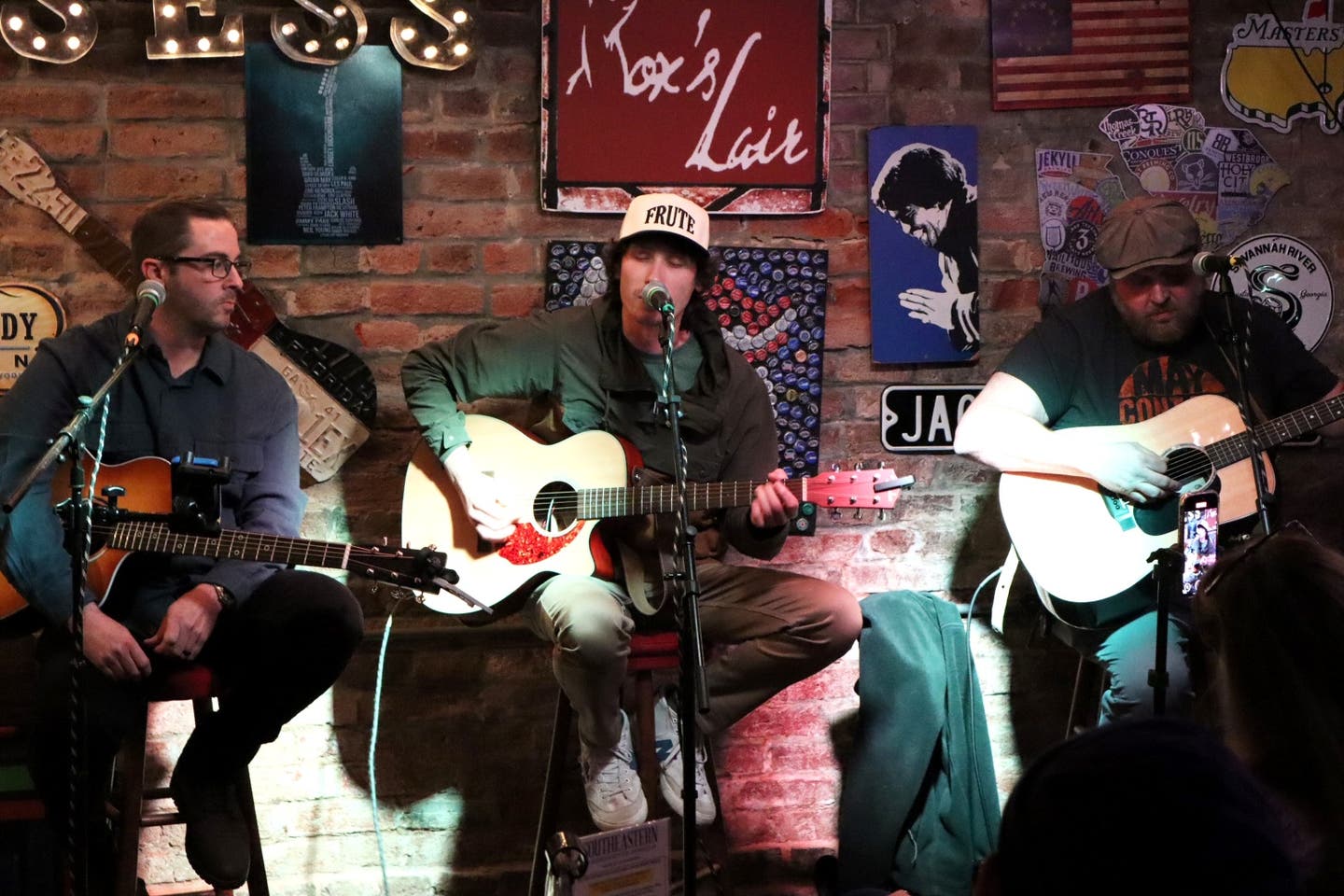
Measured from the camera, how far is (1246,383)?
3.22m

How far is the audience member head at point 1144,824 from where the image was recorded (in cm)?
93

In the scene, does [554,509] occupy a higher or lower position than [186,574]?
higher

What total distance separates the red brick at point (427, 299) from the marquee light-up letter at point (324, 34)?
628 millimetres

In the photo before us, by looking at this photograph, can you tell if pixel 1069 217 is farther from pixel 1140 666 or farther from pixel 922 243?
pixel 1140 666

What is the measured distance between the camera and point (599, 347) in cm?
340

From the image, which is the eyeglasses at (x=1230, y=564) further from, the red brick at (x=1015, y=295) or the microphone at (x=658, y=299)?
the red brick at (x=1015, y=295)

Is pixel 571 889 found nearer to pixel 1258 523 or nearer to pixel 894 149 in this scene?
pixel 1258 523

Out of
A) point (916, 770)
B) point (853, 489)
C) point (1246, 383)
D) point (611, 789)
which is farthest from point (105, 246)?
point (1246, 383)

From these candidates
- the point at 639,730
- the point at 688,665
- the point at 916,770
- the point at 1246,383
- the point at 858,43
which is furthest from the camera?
the point at 858,43

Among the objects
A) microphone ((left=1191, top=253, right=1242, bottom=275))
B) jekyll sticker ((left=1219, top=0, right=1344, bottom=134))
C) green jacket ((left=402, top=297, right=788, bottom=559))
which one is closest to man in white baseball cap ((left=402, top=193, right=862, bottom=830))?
green jacket ((left=402, top=297, right=788, bottom=559))

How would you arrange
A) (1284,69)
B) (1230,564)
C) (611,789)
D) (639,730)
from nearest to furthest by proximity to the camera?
(1230,564) → (611,789) → (639,730) → (1284,69)

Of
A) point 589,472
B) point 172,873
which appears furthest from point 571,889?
point 172,873

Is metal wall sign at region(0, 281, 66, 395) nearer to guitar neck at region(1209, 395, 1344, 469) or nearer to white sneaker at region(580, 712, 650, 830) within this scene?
white sneaker at region(580, 712, 650, 830)

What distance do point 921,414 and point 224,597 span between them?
200cm
